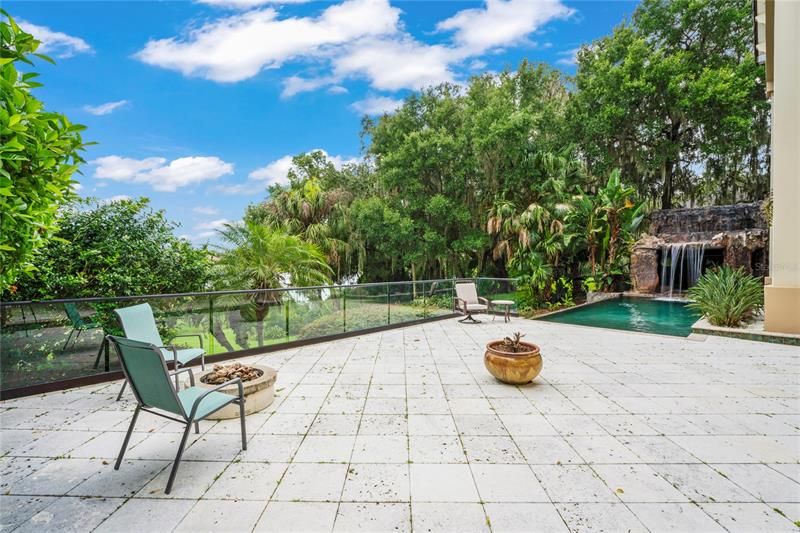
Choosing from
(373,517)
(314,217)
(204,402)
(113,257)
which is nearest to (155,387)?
(204,402)

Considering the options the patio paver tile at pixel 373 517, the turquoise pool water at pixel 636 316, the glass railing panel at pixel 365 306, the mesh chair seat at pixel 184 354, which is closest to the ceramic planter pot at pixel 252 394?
the mesh chair seat at pixel 184 354

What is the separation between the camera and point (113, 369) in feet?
14.2

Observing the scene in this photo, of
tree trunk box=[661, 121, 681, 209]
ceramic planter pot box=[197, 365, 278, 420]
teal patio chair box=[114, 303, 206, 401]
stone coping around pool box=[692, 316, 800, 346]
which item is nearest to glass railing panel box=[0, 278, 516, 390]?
teal patio chair box=[114, 303, 206, 401]

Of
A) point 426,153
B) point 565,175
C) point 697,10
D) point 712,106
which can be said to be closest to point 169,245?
point 426,153

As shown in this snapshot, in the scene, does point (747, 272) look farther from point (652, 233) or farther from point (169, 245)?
point (169, 245)

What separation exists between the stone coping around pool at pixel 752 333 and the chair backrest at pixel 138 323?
8.84 metres

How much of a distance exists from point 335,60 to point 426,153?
5540mm

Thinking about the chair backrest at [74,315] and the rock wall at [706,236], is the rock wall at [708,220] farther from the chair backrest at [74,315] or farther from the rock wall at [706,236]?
the chair backrest at [74,315]

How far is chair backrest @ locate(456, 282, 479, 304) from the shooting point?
342 inches

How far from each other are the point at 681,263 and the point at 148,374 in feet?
58.4

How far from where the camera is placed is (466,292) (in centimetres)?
874

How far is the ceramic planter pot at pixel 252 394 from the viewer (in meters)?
3.14

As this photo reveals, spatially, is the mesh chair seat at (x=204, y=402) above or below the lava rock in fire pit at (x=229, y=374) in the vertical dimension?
above

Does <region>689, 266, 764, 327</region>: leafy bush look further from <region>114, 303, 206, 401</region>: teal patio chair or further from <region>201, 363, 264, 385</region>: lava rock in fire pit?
<region>114, 303, 206, 401</region>: teal patio chair
